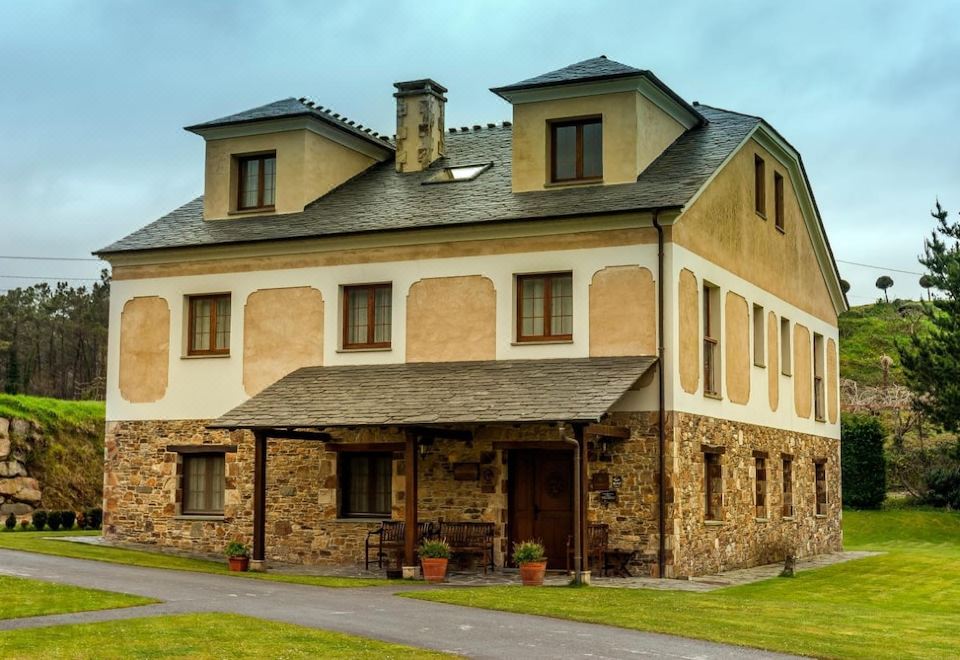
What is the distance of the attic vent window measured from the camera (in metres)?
26.8

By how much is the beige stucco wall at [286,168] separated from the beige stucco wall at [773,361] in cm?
984

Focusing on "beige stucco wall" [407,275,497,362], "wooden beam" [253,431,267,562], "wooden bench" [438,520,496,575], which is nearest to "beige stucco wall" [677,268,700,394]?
"beige stucco wall" [407,275,497,362]

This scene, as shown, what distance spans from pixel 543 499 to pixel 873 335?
47104mm

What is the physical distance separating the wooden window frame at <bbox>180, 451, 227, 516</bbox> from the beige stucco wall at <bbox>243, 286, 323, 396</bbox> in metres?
1.61

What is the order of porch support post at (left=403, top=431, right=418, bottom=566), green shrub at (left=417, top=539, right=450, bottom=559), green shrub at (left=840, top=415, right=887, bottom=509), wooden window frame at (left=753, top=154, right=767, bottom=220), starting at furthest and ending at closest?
green shrub at (left=840, top=415, right=887, bottom=509)
wooden window frame at (left=753, top=154, right=767, bottom=220)
porch support post at (left=403, top=431, right=418, bottom=566)
green shrub at (left=417, top=539, right=450, bottom=559)

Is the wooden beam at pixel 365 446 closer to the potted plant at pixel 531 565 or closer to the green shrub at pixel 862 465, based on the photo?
the potted plant at pixel 531 565

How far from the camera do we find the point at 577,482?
801 inches

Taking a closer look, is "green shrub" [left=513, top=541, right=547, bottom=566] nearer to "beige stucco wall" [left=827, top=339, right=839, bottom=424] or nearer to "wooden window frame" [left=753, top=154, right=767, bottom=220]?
"wooden window frame" [left=753, top=154, right=767, bottom=220]

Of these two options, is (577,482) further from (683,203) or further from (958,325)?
(958,325)

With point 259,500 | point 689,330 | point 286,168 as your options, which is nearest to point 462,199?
point 286,168

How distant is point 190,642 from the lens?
523 inches

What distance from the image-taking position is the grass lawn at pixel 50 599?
51.6 feet

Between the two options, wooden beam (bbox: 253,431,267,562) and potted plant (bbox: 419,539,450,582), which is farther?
wooden beam (bbox: 253,431,267,562)

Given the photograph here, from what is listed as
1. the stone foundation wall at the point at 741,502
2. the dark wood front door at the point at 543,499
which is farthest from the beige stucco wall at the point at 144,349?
the stone foundation wall at the point at 741,502
